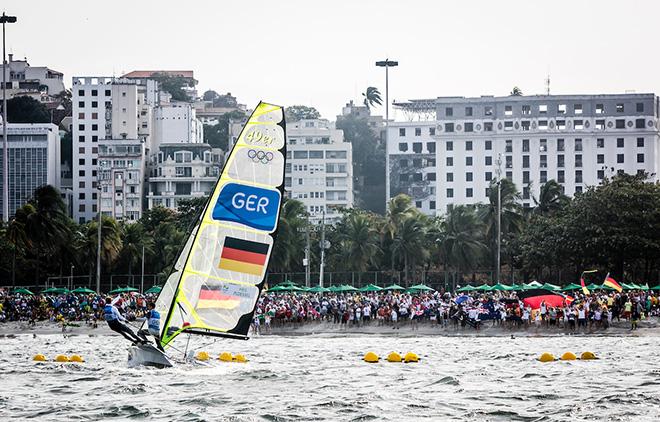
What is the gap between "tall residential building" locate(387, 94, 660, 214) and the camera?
159 metres

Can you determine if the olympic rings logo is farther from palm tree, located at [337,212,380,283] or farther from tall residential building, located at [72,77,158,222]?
tall residential building, located at [72,77,158,222]

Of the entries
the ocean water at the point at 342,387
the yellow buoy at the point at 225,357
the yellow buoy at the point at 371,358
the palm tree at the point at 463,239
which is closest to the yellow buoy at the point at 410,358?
the ocean water at the point at 342,387

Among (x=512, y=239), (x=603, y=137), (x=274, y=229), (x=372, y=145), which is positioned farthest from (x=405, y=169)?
(x=274, y=229)

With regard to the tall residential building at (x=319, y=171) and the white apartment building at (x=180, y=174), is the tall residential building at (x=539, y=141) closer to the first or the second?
the tall residential building at (x=319, y=171)

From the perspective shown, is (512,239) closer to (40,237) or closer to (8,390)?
(40,237)

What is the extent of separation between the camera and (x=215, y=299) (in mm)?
32281

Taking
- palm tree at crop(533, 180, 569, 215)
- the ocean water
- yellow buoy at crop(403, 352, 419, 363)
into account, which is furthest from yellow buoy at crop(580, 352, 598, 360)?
palm tree at crop(533, 180, 569, 215)

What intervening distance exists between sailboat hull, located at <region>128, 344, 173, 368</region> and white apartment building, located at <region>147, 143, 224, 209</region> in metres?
138

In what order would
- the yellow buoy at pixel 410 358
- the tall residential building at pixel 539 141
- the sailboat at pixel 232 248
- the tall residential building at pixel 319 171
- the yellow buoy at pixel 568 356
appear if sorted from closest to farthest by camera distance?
the sailboat at pixel 232 248
the yellow buoy at pixel 410 358
the yellow buoy at pixel 568 356
the tall residential building at pixel 539 141
the tall residential building at pixel 319 171

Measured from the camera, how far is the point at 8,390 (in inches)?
1200


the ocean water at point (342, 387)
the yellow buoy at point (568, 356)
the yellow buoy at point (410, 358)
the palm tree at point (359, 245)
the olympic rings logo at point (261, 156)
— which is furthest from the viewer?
the palm tree at point (359, 245)

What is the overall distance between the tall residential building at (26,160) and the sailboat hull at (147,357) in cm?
14323

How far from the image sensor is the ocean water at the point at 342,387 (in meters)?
26.0

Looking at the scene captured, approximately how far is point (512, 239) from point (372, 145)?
9112cm
